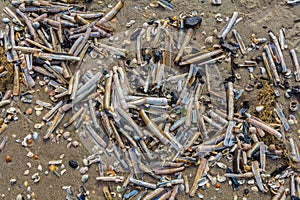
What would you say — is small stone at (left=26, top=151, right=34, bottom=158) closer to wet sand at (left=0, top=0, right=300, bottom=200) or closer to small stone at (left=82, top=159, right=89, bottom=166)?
wet sand at (left=0, top=0, right=300, bottom=200)

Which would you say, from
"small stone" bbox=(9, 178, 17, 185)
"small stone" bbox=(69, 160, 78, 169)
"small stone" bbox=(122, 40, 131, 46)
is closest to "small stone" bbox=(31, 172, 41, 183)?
"small stone" bbox=(9, 178, 17, 185)

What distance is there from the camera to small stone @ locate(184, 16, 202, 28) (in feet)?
15.9

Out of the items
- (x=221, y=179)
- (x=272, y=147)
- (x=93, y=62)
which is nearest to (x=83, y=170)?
(x=93, y=62)

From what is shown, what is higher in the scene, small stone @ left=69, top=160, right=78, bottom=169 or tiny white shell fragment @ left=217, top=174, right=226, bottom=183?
tiny white shell fragment @ left=217, top=174, right=226, bottom=183

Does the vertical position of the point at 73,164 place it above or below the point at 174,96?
below

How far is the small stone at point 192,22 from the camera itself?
4.86 meters

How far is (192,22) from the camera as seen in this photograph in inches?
192

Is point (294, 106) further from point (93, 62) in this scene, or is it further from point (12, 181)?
point (12, 181)

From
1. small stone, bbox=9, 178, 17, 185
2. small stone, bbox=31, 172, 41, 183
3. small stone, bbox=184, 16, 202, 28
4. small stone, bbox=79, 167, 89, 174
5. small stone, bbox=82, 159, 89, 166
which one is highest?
small stone, bbox=184, 16, 202, 28

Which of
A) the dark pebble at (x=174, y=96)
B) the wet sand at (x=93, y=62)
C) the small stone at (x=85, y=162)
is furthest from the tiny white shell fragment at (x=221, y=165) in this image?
the small stone at (x=85, y=162)

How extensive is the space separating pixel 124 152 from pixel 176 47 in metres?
1.40

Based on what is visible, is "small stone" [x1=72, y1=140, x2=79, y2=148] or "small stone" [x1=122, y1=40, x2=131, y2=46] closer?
"small stone" [x1=72, y1=140, x2=79, y2=148]

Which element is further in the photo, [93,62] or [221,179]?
[93,62]

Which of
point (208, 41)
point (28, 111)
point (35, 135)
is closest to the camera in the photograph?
point (35, 135)
